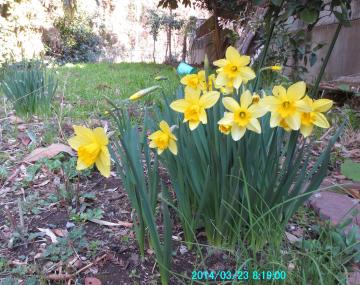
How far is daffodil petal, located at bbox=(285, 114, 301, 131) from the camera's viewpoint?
2.85ft

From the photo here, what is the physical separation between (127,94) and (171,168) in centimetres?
264

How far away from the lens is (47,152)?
1.94 metres

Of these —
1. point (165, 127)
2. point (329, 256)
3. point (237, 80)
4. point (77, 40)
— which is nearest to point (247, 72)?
point (237, 80)

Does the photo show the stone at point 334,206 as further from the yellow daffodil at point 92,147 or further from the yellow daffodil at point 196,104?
the yellow daffodil at point 92,147

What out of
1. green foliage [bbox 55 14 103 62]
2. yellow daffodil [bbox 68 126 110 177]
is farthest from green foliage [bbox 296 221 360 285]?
green foliage [bbox 55 14 103 62]

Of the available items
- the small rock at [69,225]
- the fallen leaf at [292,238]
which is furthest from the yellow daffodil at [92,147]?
the fallen leaf at [292,238]

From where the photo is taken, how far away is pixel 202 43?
10148mm

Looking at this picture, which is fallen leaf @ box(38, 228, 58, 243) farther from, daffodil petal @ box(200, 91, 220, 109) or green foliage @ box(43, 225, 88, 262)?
daffodil petal @ box(200, 91, 220, 109)

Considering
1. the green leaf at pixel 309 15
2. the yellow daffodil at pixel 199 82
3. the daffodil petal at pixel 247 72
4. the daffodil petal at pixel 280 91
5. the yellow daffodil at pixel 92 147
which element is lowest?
the yellow daffodil at pixel 92 147

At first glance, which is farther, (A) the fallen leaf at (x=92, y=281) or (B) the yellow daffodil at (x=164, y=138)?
(A) the fallen leaf at (x=92, y=281)

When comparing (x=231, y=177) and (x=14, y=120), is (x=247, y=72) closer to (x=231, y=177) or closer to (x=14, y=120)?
(x=231, y=177)

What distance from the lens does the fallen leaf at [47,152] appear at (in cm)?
193

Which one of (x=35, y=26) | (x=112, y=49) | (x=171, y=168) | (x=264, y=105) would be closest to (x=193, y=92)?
(x=264, y=105)

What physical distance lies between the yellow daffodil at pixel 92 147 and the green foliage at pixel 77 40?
11.8 m
